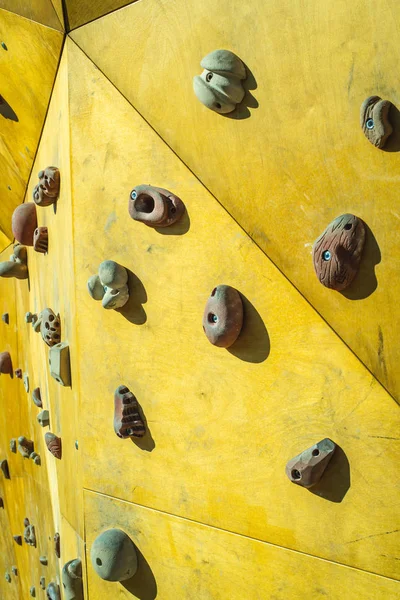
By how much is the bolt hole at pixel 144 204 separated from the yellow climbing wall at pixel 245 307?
7 centimetres

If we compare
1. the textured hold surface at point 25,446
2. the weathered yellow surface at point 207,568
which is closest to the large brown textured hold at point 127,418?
the weathered yellow surface at point 207,568

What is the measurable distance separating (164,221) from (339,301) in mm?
603

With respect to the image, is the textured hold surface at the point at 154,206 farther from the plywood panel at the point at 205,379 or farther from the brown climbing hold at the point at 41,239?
the brown climbing hold at the point at 41,239

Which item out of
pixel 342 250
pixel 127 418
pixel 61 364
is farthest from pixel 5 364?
pixel 342 250

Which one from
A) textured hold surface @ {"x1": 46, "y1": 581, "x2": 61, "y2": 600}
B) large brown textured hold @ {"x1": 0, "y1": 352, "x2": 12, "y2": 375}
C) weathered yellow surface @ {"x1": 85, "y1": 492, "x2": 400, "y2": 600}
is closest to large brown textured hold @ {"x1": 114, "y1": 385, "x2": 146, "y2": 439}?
weathered yellow surface @ {"x1": 85, "y1": 492, "x2": 400, "y2": 600}

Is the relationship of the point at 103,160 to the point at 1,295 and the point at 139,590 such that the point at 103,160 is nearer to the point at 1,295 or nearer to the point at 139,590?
the point at 139,590

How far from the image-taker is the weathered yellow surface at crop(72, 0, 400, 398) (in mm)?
1512

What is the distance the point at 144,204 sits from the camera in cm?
197

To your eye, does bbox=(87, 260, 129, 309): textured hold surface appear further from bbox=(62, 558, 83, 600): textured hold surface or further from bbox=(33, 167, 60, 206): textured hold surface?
bbox=(62, 558, 83, 600): textured hold surface

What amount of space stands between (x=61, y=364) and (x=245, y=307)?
0.85m

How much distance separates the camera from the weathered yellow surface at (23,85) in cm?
231

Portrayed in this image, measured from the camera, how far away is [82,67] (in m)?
2.17

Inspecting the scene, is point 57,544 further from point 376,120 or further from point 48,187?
point 376,120

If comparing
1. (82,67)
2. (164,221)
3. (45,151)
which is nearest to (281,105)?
(164,221)
